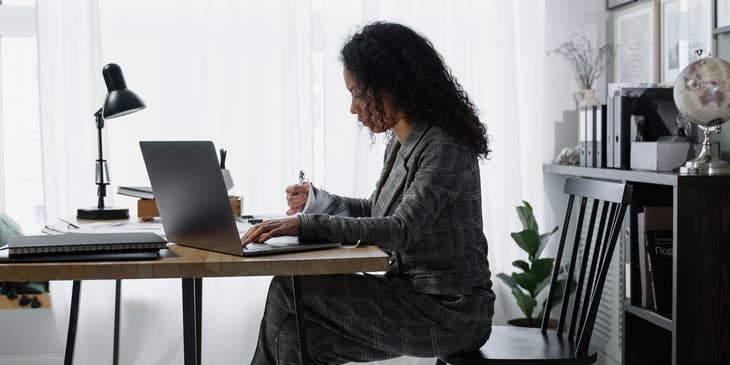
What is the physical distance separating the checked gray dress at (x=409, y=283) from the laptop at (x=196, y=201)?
122 millimetres

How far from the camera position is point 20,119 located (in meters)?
3.21

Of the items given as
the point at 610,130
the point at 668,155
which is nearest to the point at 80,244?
the point at 668,155

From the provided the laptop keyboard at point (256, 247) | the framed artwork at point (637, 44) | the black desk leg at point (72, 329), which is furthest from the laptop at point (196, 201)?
the framed artwork at point (637, 44)

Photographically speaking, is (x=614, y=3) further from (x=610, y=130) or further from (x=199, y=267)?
(x=199, y=267)

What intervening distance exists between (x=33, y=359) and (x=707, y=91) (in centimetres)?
254

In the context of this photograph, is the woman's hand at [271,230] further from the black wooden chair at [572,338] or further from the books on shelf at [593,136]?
the books on shelf at [593,136]

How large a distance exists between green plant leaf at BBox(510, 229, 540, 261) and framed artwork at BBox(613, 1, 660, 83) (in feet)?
2.30

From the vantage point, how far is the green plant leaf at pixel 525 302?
3.09 metres

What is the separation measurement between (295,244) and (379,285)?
25 cm

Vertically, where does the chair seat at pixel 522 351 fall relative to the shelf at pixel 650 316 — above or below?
above

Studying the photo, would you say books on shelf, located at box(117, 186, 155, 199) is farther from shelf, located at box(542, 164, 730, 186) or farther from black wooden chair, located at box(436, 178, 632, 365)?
shelf, located at box(542, 164, 730, 186)

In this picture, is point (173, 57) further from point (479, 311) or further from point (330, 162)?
point (479, 311)

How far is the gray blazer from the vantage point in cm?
164

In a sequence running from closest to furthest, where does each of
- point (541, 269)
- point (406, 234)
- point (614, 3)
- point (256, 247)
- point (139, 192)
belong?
point (256, 247), point (406, 234), point (139, 192), point (541, 269), point (614, 3)
